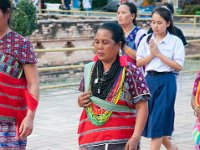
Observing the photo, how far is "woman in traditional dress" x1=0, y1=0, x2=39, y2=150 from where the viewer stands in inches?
172

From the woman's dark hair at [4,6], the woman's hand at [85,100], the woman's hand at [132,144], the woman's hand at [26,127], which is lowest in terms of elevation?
the woman's hand at [132,144]

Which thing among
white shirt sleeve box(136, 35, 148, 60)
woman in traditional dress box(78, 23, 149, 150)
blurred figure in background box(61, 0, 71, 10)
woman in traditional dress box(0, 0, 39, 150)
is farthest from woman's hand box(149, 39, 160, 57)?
blurred figure in background box(61, 0, 71, 10)

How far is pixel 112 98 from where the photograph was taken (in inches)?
173

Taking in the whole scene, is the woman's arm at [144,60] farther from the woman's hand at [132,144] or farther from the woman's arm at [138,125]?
the woman's hand at [132,144]

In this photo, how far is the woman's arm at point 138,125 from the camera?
4.28 meters

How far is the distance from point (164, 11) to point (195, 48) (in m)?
14.7

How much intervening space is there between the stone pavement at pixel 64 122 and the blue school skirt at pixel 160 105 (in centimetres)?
113

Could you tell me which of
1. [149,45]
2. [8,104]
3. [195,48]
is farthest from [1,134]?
[195,48]

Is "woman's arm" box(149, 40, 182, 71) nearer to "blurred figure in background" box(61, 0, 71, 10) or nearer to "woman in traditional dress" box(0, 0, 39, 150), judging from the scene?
"woman in traditional dress" box(0, 0, 39, 150)

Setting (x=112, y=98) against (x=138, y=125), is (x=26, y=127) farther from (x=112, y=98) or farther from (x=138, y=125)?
(x=138, y=125)

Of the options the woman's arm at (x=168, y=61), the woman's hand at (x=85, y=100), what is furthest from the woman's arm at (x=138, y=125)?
the woman's arm at (x=168, y=61)

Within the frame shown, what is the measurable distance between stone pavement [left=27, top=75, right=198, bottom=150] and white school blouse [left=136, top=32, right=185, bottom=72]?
147cm

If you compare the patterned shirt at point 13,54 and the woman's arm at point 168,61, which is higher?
the patterned shirt at point 13,54

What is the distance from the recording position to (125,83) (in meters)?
4.41
